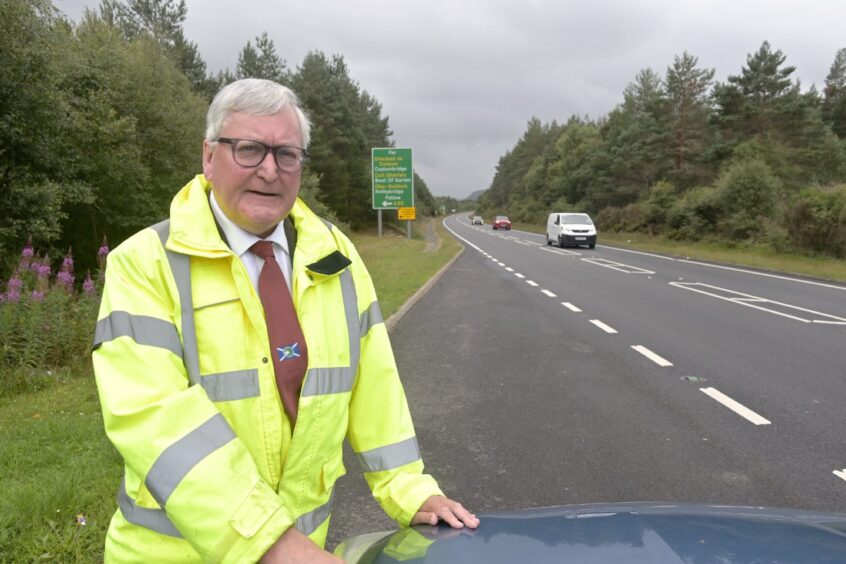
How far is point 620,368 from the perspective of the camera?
6.39 meters

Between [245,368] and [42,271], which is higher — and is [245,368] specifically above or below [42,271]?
above

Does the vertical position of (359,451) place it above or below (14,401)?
above

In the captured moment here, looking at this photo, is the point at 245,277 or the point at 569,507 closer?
the point at 245,277

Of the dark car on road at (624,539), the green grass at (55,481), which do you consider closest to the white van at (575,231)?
the green grass at (55,481)

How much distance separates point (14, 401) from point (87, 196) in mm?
9477

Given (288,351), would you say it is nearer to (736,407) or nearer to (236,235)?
(236,235)

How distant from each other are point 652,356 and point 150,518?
6.50m

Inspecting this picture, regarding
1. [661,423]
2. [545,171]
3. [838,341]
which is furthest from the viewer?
[545,171]

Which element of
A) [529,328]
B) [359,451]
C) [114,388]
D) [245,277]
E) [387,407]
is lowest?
[529,328]

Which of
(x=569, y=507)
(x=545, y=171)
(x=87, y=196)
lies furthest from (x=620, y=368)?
(x=545, y=171)

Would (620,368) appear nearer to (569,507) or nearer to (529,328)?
(529,328)

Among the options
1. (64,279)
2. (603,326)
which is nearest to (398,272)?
(603,326)

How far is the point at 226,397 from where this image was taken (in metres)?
1.38

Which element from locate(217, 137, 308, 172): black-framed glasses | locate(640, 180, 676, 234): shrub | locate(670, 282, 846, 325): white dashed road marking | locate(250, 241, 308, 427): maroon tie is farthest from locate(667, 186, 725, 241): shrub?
locate(250, 241, 308, 427): maroon tie
